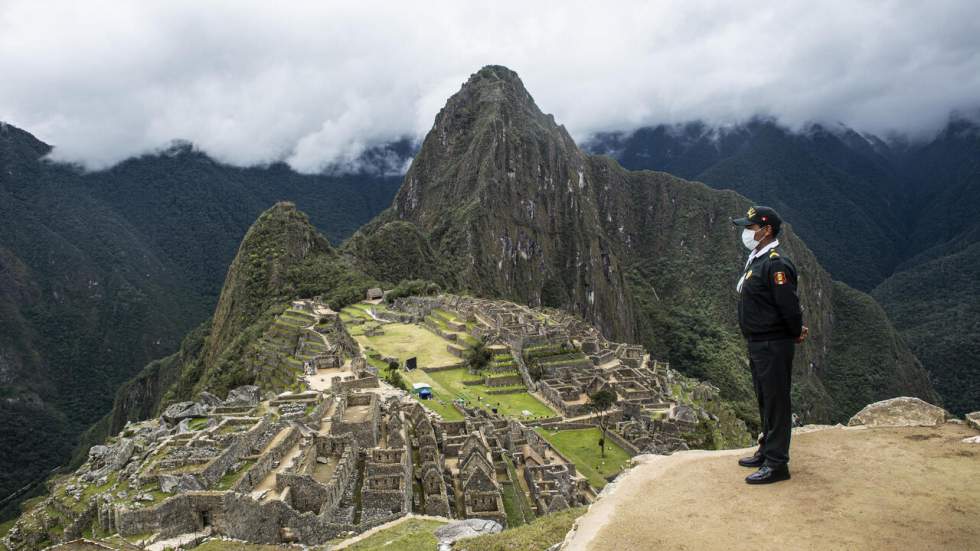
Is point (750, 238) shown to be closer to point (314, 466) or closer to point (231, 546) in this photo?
point (231, 546)

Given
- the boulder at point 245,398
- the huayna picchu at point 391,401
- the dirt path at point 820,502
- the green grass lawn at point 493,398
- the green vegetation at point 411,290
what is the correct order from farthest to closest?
the green vegetation at point 411,290
the green grass lawn at point 493,398
the boulder at point 245,398
the huayna picchu at point 391,401
the dirt path at point 820,502

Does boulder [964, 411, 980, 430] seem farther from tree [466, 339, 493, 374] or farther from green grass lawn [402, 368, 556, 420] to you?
tree [466, 339, 493, 374]

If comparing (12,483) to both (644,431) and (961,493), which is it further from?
(961,493)

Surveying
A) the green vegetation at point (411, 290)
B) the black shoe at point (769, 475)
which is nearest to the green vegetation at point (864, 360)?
the green vegetation at point (411, 290)

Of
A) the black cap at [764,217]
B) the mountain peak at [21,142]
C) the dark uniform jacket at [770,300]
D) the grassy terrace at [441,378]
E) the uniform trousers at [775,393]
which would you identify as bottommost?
the grassy terrace at [441,378]

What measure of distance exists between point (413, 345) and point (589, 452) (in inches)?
889

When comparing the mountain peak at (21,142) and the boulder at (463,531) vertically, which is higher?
the mountain peak at (21,142)

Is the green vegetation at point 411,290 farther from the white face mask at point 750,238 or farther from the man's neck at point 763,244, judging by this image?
the man's neck at point 763,244

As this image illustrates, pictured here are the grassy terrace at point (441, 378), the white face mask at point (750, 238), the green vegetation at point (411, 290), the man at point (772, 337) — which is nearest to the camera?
the man at point (772, 337)

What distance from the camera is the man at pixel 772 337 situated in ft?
24.2

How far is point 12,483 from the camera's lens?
214 feet

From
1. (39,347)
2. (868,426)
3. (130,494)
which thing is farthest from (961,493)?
(39,347)

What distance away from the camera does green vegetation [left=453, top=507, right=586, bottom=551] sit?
9016 mm

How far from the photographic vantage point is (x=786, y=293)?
7.25 metres
